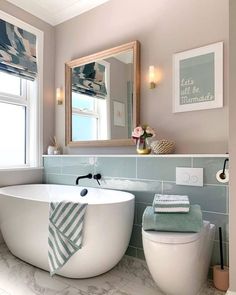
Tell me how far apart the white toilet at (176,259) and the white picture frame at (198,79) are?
1057 mm

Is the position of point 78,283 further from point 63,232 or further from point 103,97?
point 103,97

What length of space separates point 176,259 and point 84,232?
0.64 m

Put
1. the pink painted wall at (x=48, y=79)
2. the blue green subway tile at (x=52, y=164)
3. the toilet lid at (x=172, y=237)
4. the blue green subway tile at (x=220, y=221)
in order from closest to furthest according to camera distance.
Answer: the toilet lid at (x=172, y=237) → the blue green subway tile at (x=220, y=221) → the blue green subway tile at (x=52, y=164) → the pink painted wall at (x=48, y=79)

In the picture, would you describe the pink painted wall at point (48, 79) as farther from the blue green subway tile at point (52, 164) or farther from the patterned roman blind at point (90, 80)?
the patterned roman blind at point (90, 80)

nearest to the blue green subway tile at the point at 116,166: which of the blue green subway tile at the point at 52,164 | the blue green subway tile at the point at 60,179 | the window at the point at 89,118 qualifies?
the window at the point at 89,118

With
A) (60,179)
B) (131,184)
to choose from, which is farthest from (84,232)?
(60,179)

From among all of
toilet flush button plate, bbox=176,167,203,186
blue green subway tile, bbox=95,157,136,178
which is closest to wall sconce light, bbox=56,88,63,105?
blue green subway tile, bbox=95,157,136,178

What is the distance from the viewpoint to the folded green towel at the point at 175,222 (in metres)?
1.46

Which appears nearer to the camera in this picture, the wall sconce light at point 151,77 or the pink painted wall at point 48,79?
the wall sconce light at point 151,77

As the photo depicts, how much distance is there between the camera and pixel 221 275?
5.42 feet

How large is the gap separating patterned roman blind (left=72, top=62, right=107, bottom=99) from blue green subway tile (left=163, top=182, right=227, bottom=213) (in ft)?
4.42

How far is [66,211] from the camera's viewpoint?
1.71 metres

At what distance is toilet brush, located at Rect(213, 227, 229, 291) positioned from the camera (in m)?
1.64

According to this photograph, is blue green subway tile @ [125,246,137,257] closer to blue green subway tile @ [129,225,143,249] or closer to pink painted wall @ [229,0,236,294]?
blue green subway tile @ [129,225,143,249]
